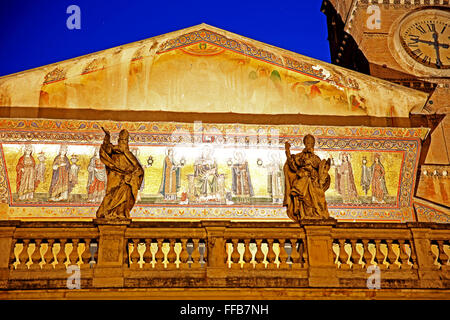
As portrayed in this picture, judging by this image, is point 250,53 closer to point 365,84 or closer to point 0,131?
point 365,84

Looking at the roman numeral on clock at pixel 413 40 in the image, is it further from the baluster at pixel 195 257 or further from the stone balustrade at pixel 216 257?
the baluster at pixel 195 257

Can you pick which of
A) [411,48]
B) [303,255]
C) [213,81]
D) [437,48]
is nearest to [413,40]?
[411,48]

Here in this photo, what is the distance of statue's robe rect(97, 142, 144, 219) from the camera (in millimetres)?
11078

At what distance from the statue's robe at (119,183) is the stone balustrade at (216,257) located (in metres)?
0.72

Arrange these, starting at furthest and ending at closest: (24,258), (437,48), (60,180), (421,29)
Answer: (421,29) → (437,48) → (60,180) → (24,258)

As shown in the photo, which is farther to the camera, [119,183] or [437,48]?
[437,48]

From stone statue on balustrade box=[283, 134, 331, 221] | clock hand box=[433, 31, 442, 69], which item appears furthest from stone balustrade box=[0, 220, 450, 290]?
clock hand box=[433, 31, 442, 69]

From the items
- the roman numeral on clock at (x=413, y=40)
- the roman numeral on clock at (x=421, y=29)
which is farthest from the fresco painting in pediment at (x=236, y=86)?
the roman numeral on clock at (x=421, y=29)

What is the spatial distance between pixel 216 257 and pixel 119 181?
2.36 m

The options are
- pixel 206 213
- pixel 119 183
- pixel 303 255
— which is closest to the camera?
pixel 303 255

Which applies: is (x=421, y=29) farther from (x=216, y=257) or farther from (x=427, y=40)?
(x=216, y=257)

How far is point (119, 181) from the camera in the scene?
37.9ft

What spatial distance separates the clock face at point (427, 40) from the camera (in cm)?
1811

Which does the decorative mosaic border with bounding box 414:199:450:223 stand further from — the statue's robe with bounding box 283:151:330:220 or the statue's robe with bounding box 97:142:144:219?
the statue's robe with bounding box 97:142:144:219
